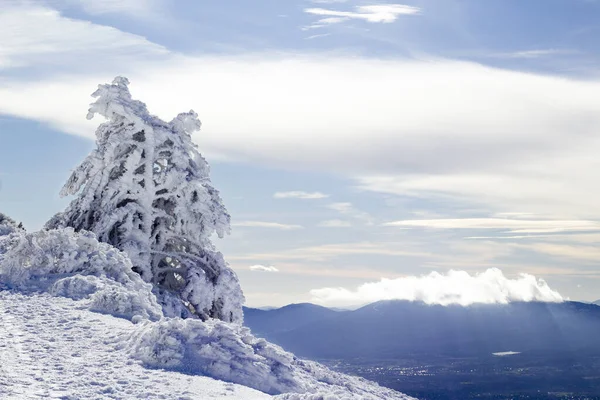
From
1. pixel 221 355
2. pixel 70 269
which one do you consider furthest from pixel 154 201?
pixel 221 355

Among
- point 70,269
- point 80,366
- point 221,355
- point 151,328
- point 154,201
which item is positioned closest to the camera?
point 80,366

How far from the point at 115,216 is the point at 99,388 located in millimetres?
18594

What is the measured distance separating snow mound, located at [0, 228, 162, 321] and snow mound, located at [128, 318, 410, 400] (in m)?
5.06

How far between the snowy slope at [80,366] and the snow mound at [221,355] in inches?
18.3

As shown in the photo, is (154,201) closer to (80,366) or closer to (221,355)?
(221,355)

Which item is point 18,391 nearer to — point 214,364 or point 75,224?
point 214,364

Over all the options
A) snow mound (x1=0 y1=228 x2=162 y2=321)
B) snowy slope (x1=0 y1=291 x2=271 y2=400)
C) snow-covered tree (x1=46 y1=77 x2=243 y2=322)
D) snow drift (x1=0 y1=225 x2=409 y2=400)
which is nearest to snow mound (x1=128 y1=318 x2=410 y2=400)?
snow drift (x1=0 y1=225 x2=409 y2=400)

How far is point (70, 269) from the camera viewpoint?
2572cm

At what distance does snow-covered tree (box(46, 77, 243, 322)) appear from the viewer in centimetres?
3284

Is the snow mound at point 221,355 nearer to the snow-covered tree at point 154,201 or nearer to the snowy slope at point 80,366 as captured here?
the snowy slope at point 80,366

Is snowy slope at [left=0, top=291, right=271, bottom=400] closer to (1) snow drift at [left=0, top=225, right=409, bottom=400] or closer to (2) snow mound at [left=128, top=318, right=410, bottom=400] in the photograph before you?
(2) snow mound at [left=128, top=318, right=410, bottom=400]

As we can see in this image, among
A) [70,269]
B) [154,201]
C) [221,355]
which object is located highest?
[154,201]

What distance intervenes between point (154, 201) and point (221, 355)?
18.2 m

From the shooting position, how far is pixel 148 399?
13938 mm
